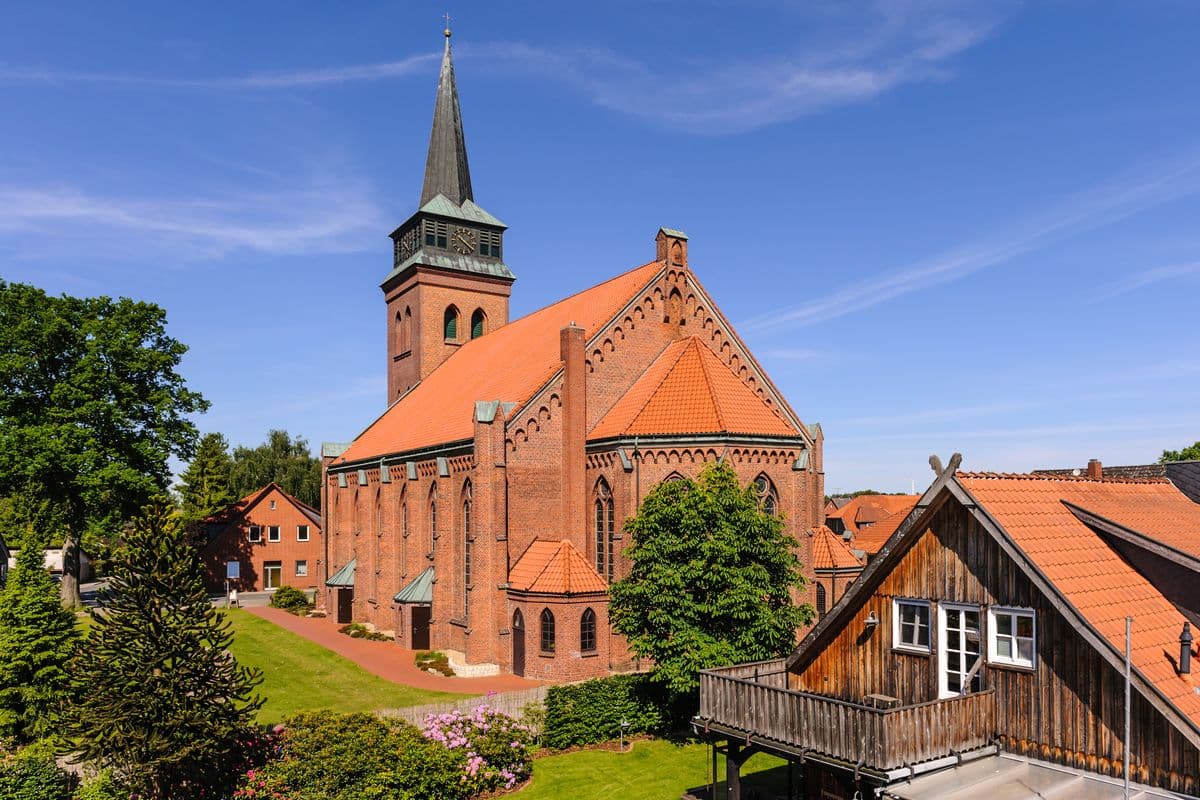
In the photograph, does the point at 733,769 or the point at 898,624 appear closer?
the point at 898,624

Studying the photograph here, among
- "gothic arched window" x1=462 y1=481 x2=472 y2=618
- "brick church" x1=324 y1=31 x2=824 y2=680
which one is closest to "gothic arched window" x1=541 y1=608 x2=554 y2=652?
"brick church" x1=324 y1=31 x2=824 y2=680

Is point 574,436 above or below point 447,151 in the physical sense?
below

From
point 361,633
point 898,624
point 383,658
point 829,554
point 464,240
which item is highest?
point 464,240

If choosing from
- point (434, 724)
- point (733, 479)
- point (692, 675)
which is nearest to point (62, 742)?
point (434, 724)

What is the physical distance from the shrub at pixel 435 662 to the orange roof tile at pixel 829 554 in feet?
49.6

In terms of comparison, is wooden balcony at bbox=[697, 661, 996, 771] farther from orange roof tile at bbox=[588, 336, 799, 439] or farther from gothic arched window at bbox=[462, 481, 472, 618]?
gothic arched window at bbox=[462, 481, 472, 618]

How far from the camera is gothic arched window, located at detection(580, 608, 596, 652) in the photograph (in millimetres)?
29078

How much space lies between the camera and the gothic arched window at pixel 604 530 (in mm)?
30484

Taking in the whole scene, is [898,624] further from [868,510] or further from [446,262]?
[868,510]

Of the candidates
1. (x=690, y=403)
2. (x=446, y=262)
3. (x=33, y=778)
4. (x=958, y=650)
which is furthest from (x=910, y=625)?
(x=446, y=262)

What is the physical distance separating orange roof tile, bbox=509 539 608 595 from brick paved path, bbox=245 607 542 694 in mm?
3247

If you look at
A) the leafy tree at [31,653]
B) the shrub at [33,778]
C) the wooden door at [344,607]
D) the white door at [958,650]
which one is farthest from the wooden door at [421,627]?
the white door at [958,650]

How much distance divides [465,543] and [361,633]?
35.5 ft

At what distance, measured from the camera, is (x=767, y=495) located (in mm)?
30516
